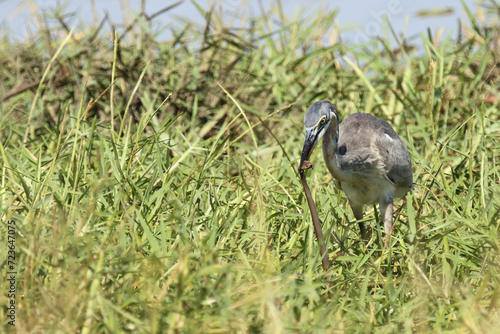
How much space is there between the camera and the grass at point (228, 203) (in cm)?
226

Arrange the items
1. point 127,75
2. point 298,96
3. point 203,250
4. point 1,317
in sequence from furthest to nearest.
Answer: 1. point 298,96
2. point 127,75
3. point 203,250
4. point 1,317

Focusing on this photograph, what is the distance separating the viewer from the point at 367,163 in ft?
12.1

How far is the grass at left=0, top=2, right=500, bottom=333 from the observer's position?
7.43 feet

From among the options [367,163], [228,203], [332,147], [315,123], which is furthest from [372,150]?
[228,203]

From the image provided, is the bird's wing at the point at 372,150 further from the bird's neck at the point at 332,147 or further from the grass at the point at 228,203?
the grass at the point at 228,203

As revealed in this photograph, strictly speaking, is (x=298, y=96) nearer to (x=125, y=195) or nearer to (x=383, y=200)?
(x=383, y=200)

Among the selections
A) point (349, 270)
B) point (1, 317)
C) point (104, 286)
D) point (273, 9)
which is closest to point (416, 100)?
point (273, 9)

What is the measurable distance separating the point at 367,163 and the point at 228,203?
2.91ft

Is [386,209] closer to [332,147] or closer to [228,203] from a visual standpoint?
[332,147]

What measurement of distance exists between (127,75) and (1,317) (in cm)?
328

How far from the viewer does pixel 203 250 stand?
268 cm

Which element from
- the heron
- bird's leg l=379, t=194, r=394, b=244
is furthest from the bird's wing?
bird's leg l=379, t=194, r=394, b=244

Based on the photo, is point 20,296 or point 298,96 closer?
point 20,296

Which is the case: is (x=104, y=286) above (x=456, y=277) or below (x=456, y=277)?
above
